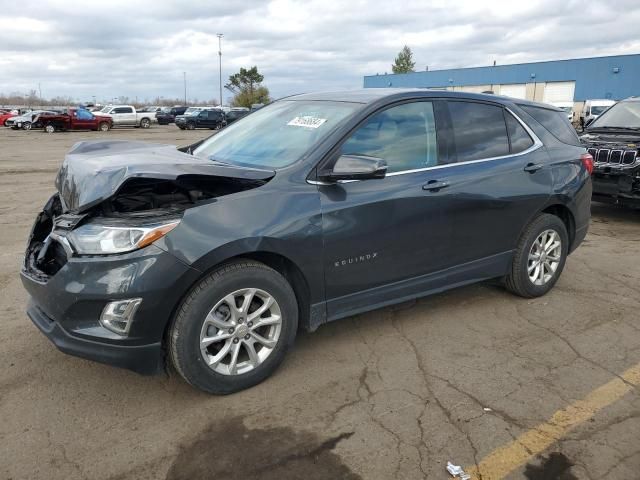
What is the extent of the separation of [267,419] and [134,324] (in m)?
0.89

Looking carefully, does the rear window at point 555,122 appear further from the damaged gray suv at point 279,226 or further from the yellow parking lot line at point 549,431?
the yellow parking lot line at point 549,431

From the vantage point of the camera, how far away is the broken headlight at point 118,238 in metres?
2.84

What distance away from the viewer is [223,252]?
9.78 ft

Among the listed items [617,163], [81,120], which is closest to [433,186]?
[617,163]

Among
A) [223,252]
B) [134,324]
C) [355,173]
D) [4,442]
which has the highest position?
[355,173]

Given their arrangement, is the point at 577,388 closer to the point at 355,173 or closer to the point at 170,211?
the point at 355,173

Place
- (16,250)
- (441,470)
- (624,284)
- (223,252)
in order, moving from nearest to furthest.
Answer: (441,470) < (223,252) < (624,284) < (16,250)

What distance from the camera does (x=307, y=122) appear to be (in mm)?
3836

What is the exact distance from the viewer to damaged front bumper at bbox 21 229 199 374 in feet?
9.20

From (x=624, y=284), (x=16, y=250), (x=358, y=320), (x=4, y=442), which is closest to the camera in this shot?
(x=4, y=442)

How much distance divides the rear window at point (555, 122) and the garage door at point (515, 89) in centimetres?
5356

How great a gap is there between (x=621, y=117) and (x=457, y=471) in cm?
824

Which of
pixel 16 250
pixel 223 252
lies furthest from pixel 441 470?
pixel 16 250

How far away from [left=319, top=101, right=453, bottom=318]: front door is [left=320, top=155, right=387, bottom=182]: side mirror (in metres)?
0.09
